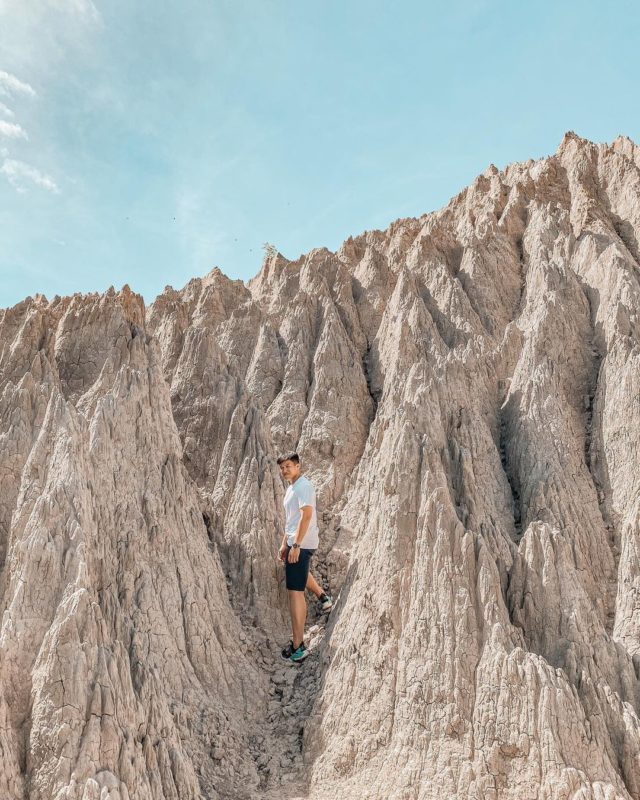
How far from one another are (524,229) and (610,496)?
38.6 ft

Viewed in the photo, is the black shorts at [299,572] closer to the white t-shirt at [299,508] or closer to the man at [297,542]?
the man at [297,542]

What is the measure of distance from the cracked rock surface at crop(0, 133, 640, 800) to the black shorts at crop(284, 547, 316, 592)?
74 cm

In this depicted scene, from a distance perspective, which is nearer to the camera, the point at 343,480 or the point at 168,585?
the point at 168,585

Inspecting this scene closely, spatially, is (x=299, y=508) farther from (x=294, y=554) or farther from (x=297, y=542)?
(x=294, y=554)

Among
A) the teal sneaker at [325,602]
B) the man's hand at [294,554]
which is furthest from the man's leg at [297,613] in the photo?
the teal sneaker at [325,602]

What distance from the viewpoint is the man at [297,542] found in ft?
33.8

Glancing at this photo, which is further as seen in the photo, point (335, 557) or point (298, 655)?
point (335, 557)

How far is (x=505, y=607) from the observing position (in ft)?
30.6

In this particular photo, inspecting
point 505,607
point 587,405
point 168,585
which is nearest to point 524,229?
point 587,405

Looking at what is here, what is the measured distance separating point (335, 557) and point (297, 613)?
2.07m

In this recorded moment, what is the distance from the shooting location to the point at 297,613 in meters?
10.5

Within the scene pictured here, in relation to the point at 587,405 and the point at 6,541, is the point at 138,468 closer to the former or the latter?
the point at 6,541

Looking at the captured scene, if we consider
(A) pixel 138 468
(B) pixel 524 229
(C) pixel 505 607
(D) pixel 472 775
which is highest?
(B) pixel 524 229

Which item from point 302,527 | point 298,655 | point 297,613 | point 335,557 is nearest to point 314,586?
point 297,613
